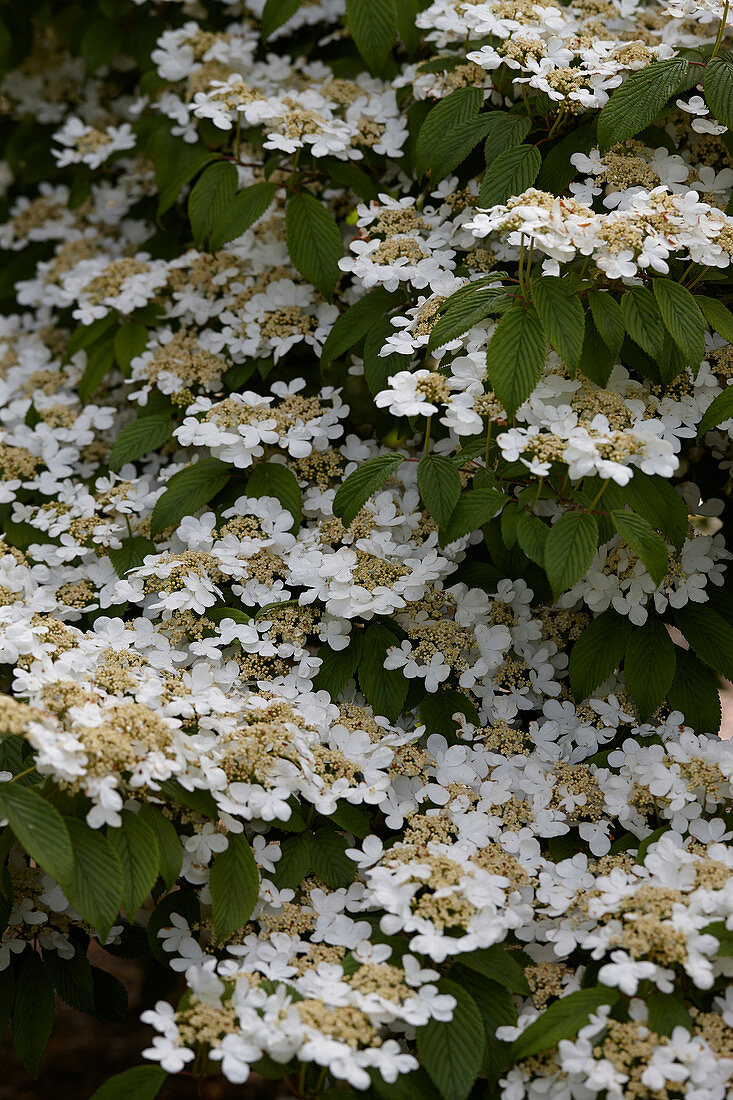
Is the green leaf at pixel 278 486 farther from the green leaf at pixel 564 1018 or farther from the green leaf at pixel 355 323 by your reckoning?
the green leaf at pixel 564 1018

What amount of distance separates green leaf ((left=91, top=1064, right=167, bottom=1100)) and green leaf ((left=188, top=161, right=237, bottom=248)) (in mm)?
1825

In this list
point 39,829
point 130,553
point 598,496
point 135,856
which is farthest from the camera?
point 130,553

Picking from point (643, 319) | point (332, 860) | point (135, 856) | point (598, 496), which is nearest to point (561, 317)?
point (643, 319)

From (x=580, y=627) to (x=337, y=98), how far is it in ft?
5.23

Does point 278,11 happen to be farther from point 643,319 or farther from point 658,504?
point 658,504

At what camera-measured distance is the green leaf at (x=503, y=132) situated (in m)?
2.26

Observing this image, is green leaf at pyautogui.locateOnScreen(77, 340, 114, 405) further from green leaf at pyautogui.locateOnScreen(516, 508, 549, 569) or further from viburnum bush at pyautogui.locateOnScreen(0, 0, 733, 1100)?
green leaf at pyautogui.locateOnScreen(516, 508, 549, 569)

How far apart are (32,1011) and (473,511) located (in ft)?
4.18

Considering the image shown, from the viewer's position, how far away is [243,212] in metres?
2.46

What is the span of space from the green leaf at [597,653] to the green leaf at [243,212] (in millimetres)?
1236

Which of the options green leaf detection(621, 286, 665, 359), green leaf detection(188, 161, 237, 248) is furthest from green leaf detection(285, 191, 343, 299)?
green leaf detection(621, 286, 665, 359)

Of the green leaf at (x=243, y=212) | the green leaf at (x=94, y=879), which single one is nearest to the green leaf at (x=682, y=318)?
the green leaf at (x=243, y=212)

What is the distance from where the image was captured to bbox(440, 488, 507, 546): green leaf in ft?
6.26

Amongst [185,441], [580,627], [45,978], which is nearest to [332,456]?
[185,441]
